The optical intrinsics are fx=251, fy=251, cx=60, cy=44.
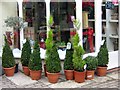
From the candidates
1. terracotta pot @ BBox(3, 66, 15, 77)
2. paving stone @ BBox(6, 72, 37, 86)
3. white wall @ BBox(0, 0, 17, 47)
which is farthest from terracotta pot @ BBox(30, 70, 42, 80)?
white wall @ BBox(0, 0, 17, 47)

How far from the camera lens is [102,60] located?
19.9 ft

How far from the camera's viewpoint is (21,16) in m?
6.66

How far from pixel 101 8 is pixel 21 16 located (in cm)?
210

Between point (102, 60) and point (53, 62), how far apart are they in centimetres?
128

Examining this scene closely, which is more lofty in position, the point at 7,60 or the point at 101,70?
the point at 7,60

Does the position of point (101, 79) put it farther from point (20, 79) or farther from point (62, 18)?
point (20, 79)

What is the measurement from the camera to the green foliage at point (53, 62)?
5539 millimetres

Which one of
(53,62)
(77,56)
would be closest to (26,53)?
(53,62)

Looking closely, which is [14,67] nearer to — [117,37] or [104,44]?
[104,44]

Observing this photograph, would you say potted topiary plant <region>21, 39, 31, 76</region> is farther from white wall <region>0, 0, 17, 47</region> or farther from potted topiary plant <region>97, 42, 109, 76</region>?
potted topiary plant <region>97, 42, 109, 76</region>

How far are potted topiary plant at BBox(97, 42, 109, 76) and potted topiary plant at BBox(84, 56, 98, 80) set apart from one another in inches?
9.5

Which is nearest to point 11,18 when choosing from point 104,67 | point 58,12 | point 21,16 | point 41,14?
point 21,16

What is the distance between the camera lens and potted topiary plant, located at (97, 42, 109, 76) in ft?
19.8

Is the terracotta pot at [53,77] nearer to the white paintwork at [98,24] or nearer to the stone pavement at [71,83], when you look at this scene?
the stone pavement at [71,83]
